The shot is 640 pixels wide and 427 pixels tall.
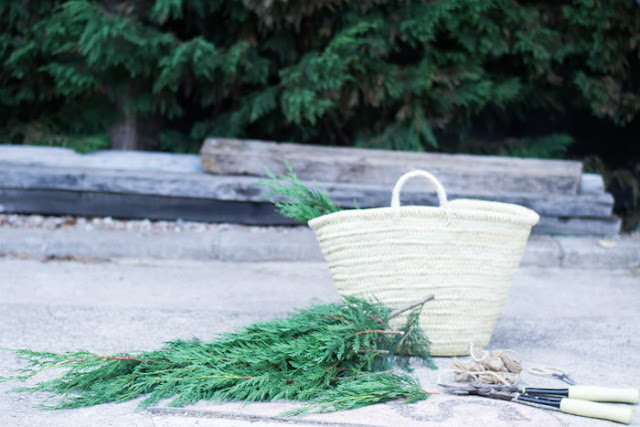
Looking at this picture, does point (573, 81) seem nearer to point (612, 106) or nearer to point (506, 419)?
point (612, 106)

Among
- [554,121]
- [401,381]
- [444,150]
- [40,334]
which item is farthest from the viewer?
[554,121]

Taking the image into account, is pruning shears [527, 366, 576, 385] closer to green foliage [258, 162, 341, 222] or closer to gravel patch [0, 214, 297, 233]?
green foliage [258, 162, 341, 222]

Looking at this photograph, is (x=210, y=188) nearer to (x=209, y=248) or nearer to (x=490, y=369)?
(x=209, y=248)


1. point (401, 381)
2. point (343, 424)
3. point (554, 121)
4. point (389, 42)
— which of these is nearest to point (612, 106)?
point (554, 121)

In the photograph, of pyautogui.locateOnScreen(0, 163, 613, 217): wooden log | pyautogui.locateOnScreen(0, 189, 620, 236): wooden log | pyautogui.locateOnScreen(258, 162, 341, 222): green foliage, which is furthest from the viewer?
pyautogui.locateOnScreen(0, 189, 620, 236): wooden log

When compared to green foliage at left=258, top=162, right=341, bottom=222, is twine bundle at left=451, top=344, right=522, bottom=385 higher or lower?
lower

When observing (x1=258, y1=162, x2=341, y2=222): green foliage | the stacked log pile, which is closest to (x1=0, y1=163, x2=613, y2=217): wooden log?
the stacked log pile

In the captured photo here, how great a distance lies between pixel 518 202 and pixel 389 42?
1461 mm

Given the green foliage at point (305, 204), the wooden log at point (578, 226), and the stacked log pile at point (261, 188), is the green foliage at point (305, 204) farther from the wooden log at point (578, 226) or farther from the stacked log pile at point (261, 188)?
the wooden log at point (578, 226)

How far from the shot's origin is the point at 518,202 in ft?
12.8

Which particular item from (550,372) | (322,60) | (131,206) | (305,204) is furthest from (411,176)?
(131,206)

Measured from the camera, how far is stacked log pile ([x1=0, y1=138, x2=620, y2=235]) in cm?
393

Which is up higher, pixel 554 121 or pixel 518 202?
pixel 554 121

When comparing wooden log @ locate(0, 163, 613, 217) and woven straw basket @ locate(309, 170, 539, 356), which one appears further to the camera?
wooden log @ locate(0, 163, 613, 217)
